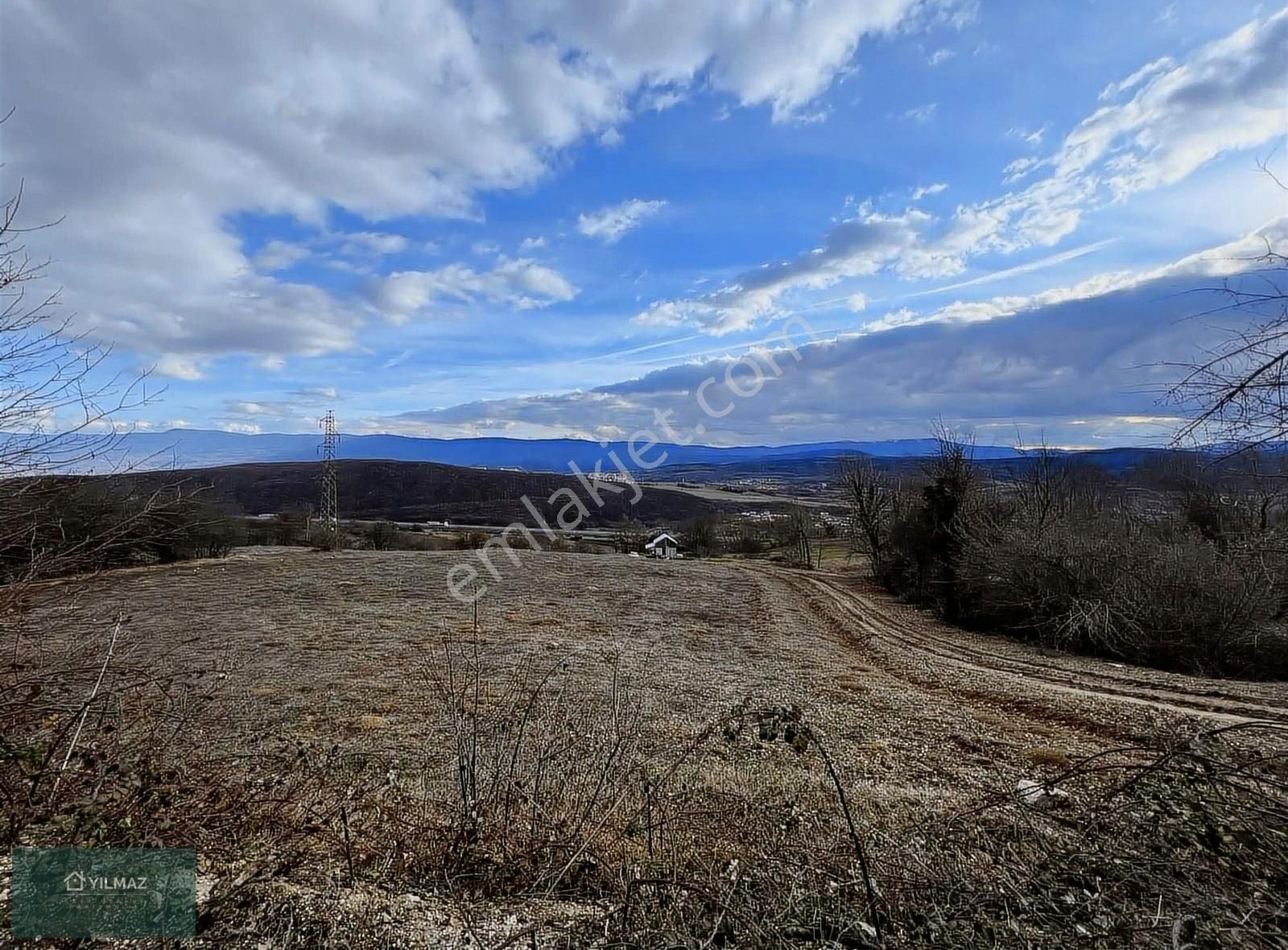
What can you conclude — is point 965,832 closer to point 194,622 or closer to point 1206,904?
point 1206,904

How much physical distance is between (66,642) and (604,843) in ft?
26.4

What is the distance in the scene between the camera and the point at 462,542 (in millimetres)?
26797

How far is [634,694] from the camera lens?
7.14m

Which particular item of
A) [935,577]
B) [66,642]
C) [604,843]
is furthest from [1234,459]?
[66,642]

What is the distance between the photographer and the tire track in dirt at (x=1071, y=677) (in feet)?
21.7

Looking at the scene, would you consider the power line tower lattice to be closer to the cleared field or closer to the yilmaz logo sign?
the cleared field

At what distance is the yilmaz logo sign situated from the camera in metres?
2.17

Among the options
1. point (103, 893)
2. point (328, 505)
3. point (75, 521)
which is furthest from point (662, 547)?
point (103, 893)

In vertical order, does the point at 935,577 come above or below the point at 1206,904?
below

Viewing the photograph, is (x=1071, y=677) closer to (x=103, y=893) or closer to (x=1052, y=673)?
(x=1052, y=673)

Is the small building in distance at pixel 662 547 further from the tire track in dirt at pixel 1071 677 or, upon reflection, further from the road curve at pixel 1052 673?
the tire track in dirt at pixel 1071 677

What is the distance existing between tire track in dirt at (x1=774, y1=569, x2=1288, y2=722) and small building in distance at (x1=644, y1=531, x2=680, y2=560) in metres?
16.7

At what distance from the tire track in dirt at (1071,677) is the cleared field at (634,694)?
0.05m

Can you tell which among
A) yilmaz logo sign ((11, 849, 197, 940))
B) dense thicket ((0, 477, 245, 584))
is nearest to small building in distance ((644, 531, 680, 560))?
dense thicket ((0, 477, 245, 584))
